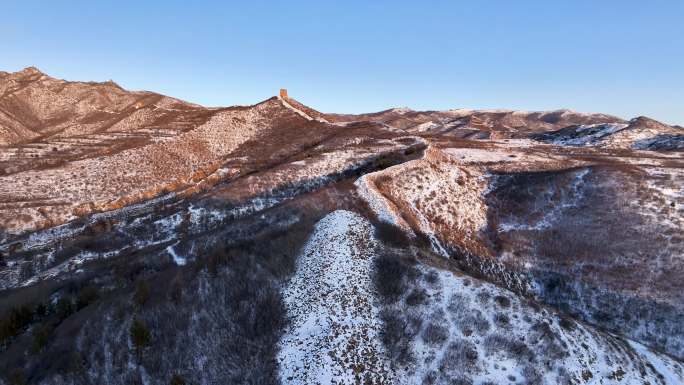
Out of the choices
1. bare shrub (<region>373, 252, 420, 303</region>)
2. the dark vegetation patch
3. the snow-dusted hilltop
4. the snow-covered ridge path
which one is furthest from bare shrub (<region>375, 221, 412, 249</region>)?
the dark vegetation patch

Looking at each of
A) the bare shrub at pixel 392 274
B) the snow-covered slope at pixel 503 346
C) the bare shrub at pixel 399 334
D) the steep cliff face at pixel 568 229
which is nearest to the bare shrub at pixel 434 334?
the snow-covered slope at pixel 503 346

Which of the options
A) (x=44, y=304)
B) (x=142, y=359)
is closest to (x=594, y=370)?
(x=142, y=359)

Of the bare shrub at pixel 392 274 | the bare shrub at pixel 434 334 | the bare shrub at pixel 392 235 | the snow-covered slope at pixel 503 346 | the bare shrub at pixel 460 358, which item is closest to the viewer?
the snow-covered slope at pixel 503 346

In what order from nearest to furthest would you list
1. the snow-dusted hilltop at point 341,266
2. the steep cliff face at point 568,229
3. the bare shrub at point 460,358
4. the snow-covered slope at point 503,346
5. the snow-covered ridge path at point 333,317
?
the snow-covered slope at point 503,346 → the bare shrub at point 460,358 → the snow-covered ridge path at point 333,317 → the snow-dusted hilltop at point 341,266 → the steep cliff face at point 568,229

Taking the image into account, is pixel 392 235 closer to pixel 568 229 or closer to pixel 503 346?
pixel 503 346

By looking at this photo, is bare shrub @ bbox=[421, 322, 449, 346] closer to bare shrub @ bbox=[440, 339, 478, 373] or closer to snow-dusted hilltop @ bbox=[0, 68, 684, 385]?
snow-dusted hilltop @ bbox=[0, 68, 684, 385]

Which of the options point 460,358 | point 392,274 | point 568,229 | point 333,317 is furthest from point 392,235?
point 568,229

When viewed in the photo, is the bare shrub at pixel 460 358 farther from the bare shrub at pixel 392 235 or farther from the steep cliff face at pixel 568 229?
the steep cliff face at pixel 568 229
